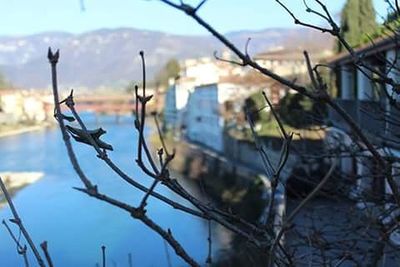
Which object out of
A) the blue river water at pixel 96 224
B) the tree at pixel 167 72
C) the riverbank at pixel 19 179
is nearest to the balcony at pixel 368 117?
the blue river water at pixel 96 224

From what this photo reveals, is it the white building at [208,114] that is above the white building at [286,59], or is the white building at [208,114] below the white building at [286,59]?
below

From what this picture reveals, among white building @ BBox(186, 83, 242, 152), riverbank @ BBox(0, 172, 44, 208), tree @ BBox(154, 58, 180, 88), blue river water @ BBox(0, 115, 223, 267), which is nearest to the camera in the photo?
blue river water @ BBox(0, 115, 223, 267)

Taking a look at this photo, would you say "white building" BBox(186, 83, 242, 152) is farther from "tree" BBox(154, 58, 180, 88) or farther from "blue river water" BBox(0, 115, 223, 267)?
"tree" BBox(154, 58, 180, 88)

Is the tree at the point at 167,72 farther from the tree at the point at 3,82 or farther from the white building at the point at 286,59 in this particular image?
the white building at the point at 286,59

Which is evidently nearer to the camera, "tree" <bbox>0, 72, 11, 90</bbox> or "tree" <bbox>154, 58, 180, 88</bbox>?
"tree" <bbox>154, 58, 180, 88</bbox>

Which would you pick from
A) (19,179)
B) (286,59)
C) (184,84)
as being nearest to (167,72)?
(184,84)

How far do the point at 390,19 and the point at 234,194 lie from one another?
1988cm

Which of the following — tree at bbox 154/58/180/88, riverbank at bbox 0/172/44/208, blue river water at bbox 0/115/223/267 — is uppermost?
tree at bbox 154/58/180/88

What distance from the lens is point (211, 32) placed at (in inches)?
37.8

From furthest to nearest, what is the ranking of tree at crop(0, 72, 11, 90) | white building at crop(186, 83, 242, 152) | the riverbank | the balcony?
tree at crop(0, 72, 11, 90)
white building at crop(186, 83, 242, 152)
the riverbank
the balcony

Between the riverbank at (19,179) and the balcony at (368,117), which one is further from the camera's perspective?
the riverbank at (19,179)

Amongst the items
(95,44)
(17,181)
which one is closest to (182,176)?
(17,181)

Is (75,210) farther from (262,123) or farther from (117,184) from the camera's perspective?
(262,123)

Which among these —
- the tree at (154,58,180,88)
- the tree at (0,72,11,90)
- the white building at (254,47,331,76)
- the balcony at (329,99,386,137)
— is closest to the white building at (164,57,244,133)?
the tree at (154,58,180,88)
